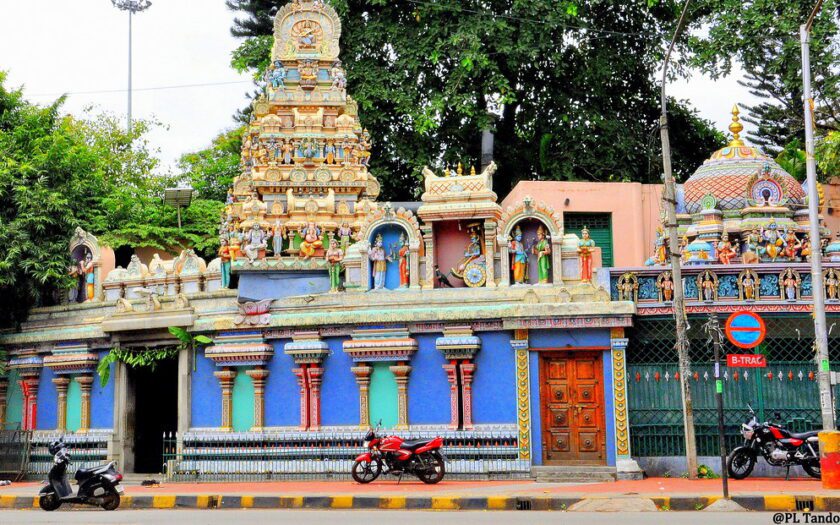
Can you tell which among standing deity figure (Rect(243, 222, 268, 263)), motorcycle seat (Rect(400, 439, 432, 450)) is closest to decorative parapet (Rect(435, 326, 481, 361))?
motorcycle seat (Rect(400, 439, 432, 450))

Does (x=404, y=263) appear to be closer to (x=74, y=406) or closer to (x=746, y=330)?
(x=746, y=330)

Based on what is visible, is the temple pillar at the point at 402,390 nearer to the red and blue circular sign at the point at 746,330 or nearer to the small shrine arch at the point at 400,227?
the small shrine arch at the point at 400,227

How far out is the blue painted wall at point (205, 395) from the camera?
66.4 feet

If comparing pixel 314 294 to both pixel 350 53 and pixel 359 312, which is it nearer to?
pixel 359 312

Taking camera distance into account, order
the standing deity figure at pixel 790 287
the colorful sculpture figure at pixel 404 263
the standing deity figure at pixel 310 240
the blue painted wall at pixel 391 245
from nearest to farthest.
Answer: the standing deity figure at pixel 790 287 < the colorful sculpture figure at pixel 404 263 < the blue painted wall at pixel 391 245 < the standing deity figure at pixel 310 240

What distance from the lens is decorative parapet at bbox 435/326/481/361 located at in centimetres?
1861

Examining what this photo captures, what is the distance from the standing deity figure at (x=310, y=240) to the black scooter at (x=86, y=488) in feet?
20.9

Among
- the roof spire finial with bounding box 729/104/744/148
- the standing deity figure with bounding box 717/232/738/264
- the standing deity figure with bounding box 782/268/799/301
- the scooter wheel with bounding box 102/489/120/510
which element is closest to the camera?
the scooter wheel with bounding box 102/489/120/510

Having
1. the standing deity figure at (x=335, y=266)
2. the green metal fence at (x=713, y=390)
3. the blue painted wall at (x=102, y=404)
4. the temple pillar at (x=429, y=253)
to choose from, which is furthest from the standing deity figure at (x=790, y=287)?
the blue painted wall at (x=102, y=404)

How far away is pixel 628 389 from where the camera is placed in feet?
59.9

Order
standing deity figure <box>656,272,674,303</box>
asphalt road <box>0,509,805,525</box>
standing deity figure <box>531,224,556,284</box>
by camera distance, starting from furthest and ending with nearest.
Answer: standing deity figure <box>531,224,556,284</box>
standing deity figure <box>656,272,674,303</box>
asphalt road <box>0,509,805,525</box>

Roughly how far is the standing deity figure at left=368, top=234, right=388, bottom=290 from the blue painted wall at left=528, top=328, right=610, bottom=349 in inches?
114

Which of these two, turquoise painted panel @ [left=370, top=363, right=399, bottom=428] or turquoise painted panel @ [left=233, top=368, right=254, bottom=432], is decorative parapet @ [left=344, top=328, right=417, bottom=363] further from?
turquoise painted panel @ [left=233, top=368, right=254, bottom=432]

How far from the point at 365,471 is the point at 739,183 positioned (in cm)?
989
